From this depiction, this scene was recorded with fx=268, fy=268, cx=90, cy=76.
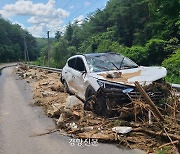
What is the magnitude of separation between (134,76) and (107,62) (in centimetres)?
164

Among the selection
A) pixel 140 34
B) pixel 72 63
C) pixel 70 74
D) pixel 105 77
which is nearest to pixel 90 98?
pixel 105 77

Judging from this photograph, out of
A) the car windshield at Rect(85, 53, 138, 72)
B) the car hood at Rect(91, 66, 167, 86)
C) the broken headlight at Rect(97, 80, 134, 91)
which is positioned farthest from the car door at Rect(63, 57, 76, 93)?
the broken headlight at Rect(97, 80, 134, 91)

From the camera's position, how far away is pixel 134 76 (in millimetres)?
6660

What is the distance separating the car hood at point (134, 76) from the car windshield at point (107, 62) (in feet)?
1.54

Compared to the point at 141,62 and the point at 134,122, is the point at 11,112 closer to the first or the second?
the point at 134,122

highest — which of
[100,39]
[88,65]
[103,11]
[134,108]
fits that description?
[103,11]

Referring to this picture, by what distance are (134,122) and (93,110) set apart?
1336mm

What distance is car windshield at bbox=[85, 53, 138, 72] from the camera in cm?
779

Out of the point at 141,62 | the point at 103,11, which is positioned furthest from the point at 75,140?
the point at 103,11

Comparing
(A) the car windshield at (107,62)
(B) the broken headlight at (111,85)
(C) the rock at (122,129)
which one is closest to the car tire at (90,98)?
(B) the broken headlight at (111,85)

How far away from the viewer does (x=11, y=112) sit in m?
8.27

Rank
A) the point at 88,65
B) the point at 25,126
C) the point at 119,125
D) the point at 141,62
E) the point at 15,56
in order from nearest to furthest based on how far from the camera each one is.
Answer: the point at 119,125, the point at 25,126, the point at 88,65, the point at 141,62, the point at 15,56

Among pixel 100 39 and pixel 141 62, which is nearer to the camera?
pixel 141 62

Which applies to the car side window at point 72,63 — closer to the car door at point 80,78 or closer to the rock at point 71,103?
the car door at point 80,78
